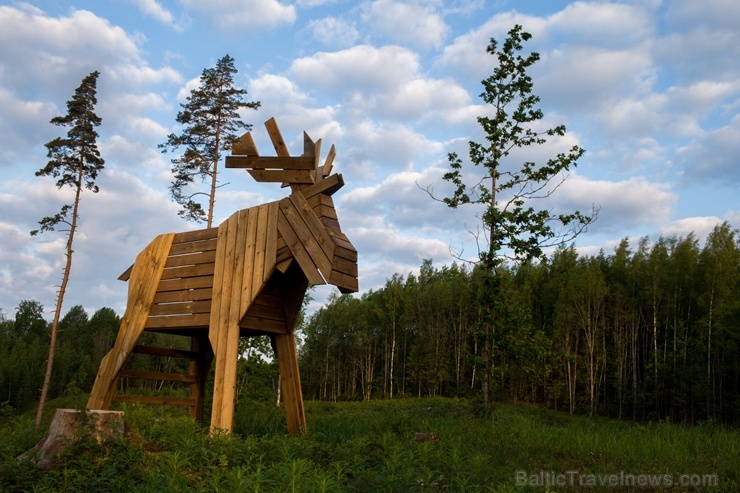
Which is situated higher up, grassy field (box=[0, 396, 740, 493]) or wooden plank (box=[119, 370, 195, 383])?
wooden plank (box=[119, 370, 195, 383])

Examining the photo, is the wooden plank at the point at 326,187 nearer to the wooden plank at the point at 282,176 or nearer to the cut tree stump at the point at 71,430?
the wooden plank at the point at 282,176

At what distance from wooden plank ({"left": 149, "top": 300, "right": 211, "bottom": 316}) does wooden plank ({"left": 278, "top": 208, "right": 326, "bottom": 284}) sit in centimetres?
152

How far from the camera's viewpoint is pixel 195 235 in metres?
9.23

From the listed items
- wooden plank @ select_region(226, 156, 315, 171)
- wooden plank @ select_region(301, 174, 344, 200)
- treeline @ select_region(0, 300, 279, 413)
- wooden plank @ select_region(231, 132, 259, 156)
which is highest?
wooden plank @ select_region(231, 132, 259, 156)

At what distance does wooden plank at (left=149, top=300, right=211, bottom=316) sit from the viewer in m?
8.69

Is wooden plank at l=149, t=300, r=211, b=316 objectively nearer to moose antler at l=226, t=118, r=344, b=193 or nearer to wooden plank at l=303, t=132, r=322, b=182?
moose antler at l=226, t=118, r=344, b=193

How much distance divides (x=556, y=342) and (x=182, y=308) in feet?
104

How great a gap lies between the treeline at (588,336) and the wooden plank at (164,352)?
11.6 m

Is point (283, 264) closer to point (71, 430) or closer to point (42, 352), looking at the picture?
point (71, 430)

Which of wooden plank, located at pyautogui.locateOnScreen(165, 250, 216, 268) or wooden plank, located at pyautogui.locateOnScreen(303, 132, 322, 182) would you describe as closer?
wooden plank, located at pyautogui.locateOnScreen(303, 132, 322, 182)

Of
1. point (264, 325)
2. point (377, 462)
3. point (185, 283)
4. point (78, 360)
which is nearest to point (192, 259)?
point (185, 283)

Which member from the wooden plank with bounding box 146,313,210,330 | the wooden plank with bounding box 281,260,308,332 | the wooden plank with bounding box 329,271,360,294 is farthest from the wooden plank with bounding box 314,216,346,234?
the wooden plank with bounding box 146,313,210,330

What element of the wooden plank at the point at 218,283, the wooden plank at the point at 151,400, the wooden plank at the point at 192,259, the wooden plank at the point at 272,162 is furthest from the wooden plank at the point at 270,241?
the wooden plank at the point at 151,400

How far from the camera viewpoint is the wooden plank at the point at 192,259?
894cm
